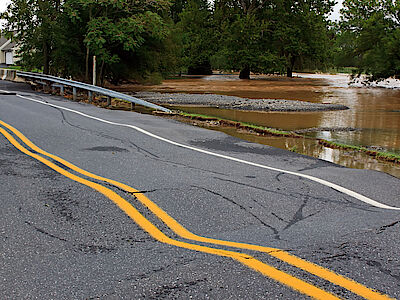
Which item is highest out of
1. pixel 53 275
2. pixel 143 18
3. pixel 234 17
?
pixel 234 17

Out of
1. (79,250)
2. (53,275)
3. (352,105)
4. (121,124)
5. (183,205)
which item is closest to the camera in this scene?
(53,275)

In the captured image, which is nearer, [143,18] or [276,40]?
[143,18]

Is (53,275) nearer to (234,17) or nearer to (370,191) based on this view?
(370,191)

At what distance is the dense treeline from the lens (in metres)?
26.1

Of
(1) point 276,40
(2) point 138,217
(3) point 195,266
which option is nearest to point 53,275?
(3) point 195,266

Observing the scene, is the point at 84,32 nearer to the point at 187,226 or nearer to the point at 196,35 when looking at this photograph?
the point at 187,226

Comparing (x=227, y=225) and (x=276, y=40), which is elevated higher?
(x=276, y=40)

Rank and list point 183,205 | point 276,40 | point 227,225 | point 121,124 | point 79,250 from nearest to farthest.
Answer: point 79,250 → point 227,225 → point 183,205 → point 121,124 → point 276,40

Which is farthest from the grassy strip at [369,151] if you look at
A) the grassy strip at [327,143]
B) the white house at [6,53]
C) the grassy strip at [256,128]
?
the white house at [6,53]

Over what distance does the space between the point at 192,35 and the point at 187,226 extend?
171 feet

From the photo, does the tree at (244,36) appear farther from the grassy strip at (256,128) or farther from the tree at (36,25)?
the grassy strip at (256,128)

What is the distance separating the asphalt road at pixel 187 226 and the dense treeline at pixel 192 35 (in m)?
17.9

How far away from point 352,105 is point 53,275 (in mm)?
23207

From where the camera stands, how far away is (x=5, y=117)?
1266 centimetres
